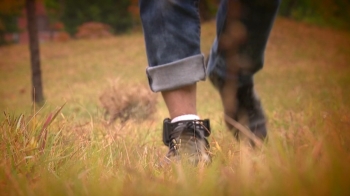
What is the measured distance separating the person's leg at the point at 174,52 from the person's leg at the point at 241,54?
35cm

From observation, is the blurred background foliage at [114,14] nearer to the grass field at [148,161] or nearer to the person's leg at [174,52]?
the person's leg at [174,52]

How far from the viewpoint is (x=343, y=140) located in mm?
1018

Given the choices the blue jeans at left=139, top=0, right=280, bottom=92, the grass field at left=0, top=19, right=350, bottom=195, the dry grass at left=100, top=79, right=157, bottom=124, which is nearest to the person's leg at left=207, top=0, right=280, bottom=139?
the grass field at left=0, top=19, right=350, bottom=195

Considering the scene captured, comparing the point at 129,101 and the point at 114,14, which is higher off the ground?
the point at 114,14

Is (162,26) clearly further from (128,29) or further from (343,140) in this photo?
(128,29)

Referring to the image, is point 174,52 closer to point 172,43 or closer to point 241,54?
point 172,43

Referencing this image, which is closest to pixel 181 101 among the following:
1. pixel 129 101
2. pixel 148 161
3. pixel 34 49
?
pixel 148 161

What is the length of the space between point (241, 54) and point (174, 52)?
530mm

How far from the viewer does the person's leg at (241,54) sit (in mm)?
1780

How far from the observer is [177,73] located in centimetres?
147

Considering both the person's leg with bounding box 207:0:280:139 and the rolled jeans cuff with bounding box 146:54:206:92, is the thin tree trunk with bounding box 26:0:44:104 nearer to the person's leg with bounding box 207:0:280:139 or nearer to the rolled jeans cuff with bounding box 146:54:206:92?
the person's leg with bounding box 207:0:280:139

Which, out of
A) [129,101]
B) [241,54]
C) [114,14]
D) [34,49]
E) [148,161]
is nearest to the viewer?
[148,161]

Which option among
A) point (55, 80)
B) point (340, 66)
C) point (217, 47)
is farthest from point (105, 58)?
point (217, 47)

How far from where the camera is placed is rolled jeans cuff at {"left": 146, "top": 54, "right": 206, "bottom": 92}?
147 cm
